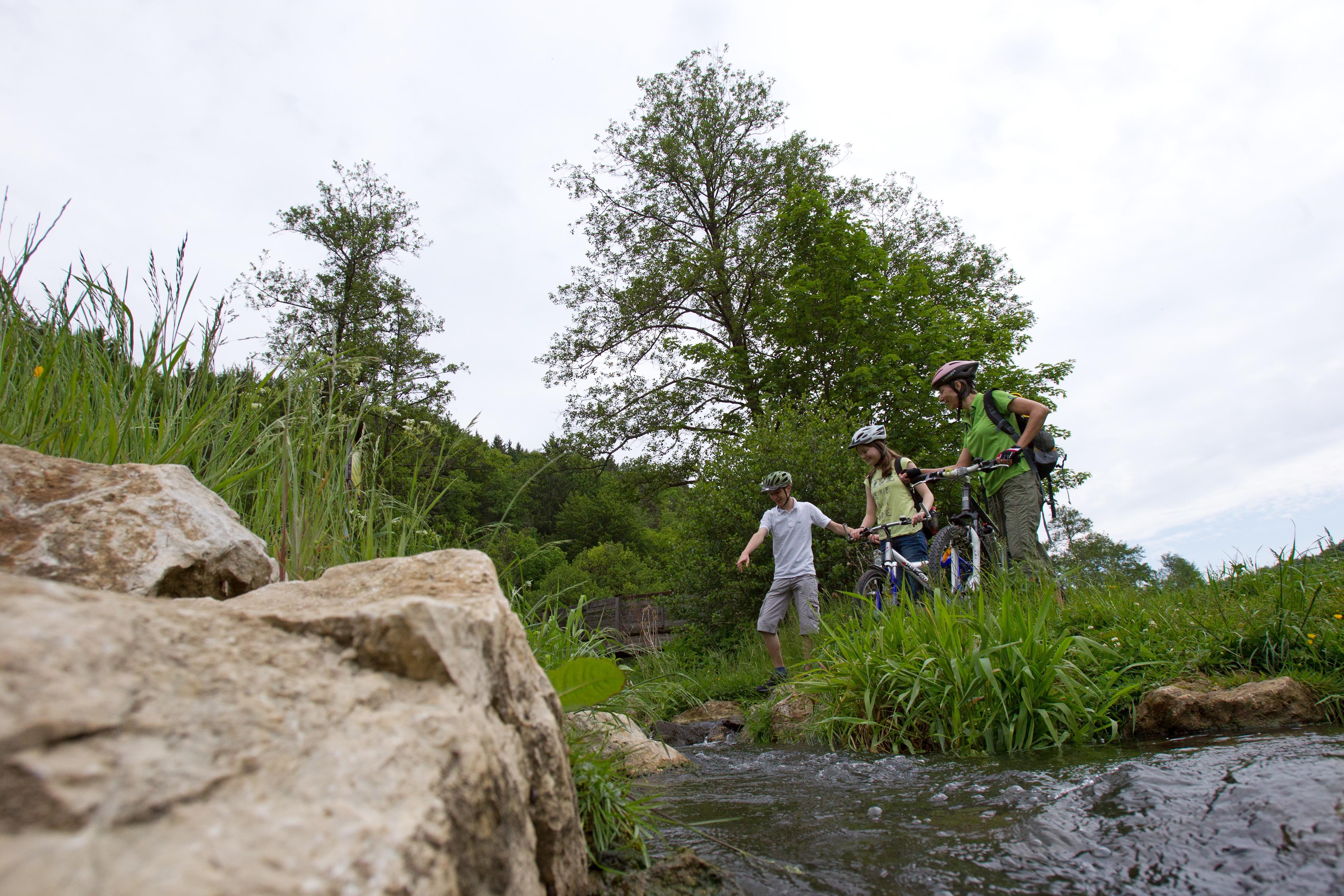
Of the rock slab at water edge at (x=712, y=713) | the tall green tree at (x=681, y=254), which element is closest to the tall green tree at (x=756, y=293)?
the tall green tree at (x=681, y=254)

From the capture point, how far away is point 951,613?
13.9 feet

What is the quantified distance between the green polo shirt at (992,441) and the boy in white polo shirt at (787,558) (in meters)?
1.37

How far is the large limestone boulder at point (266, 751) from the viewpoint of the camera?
725 millimetres

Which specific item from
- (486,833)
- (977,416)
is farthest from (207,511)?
(977,416)

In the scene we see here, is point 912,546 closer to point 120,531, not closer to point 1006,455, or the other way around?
point 1006,455

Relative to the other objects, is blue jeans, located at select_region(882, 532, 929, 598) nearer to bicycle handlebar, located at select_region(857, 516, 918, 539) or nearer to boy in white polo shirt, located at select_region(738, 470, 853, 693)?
bicycle handlebar, located at select_region(857, 516, 918, 539)

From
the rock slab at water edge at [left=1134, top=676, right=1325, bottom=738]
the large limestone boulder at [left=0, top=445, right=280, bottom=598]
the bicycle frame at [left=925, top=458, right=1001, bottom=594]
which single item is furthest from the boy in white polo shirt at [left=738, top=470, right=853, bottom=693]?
the large limestone boulder at [left=0, top=445, right=280, bottom=598]

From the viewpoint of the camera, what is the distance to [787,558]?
7242mm

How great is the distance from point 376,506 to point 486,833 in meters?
2.20

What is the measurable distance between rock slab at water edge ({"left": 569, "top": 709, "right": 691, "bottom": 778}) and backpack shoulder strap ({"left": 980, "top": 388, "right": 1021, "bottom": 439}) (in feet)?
11.7

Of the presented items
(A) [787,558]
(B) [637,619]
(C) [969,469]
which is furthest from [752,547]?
(B) [637,619]

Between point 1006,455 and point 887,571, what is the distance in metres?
1.56

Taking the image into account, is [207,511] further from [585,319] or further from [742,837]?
[585,319]

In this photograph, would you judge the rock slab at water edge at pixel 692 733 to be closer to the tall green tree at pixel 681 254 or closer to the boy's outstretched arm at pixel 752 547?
the boy's outstretched arm at pixel 752 547
